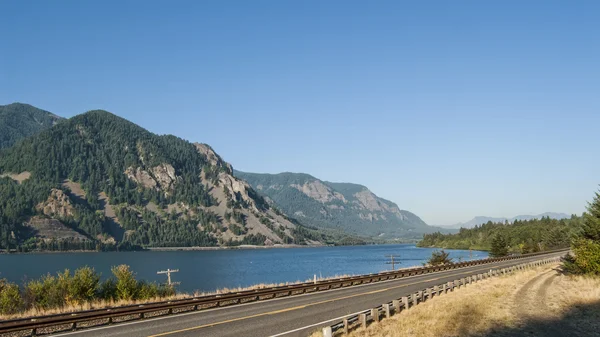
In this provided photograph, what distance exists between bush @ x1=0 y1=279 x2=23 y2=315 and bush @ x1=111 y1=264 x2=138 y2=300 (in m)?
7.51

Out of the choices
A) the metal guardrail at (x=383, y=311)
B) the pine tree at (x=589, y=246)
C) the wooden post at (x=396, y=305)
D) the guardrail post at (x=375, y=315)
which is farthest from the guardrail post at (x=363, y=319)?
the pine tree at (x=589, y=246)

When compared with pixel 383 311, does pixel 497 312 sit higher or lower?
lower

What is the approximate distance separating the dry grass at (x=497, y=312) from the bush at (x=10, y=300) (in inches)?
1009

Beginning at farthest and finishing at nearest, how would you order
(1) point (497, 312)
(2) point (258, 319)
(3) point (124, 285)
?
(3) point (124, 285) → (1) point (497, 312) → (2) point (258, 319)

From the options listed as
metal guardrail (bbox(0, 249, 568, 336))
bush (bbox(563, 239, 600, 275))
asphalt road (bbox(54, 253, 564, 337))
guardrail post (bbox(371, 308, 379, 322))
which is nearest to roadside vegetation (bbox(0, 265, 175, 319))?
metal guardrail (bbox(0, 249, 568, 336))

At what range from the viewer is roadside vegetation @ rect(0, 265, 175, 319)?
35938 millimetres

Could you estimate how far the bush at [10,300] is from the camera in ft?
113

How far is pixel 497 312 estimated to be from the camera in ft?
102

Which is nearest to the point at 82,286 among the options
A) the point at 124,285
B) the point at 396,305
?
the point at 124,285

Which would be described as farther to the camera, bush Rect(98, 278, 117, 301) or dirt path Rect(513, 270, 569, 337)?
bush Rect(98, 278, 117, 301)

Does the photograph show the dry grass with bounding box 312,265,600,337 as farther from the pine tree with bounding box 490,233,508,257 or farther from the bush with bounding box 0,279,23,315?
the pine tree with bounding box 490,233,508,257

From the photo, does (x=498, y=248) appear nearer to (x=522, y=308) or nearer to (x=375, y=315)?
(x=522, y=308)

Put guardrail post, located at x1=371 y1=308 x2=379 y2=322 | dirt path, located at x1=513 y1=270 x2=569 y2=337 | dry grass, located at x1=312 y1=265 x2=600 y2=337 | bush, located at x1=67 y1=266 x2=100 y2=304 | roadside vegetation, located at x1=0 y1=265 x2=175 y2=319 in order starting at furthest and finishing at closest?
bush, located at x1=67 y1=266 x2=100 y2=304, roadside vegetation, located at x1=0 y1=265 x2=175 y2=319, dirt path, located at x1=513 y1=270 x2=569 y2=337, guardrail post, located at x1=371 y1=308 x2=379 y2=322, dry grass, located at x1=312 y1=265 x2=600 y2=337

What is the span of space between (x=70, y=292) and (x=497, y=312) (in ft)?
106
